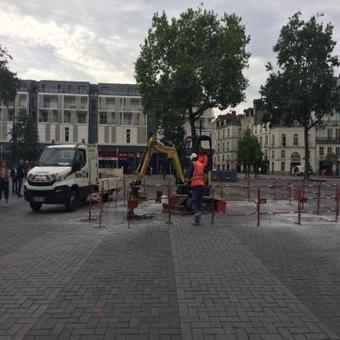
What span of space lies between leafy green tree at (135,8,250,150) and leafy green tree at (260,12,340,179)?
372 cm

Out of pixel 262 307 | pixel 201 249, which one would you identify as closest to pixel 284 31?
pixel 201 249

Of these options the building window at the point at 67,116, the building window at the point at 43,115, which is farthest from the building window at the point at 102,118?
the building window at the point at 43,115

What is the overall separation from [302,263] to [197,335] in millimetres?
4137

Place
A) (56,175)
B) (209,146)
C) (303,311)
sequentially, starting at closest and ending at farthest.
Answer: (303,311)
(56,175)
(209,146)

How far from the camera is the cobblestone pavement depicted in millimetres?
5199

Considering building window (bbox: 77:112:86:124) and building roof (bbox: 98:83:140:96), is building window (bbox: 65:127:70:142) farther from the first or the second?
building roof (bbox: 98:83:140:96)

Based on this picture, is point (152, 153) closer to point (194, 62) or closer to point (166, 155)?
point (166, 155)

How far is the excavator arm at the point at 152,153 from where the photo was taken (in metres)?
18.5

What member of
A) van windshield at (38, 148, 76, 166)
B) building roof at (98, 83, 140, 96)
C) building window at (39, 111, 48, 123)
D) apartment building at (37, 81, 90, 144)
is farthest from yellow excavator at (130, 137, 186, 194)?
building window at (39, 111, 48, 123)

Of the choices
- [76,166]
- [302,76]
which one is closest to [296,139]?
[302,76]

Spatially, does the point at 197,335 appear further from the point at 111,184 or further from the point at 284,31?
the point at 284,31

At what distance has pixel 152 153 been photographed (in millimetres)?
18734

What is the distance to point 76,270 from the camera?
308 inches

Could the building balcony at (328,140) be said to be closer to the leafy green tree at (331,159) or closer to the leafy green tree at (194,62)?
the leafy green tree at (331,159)
